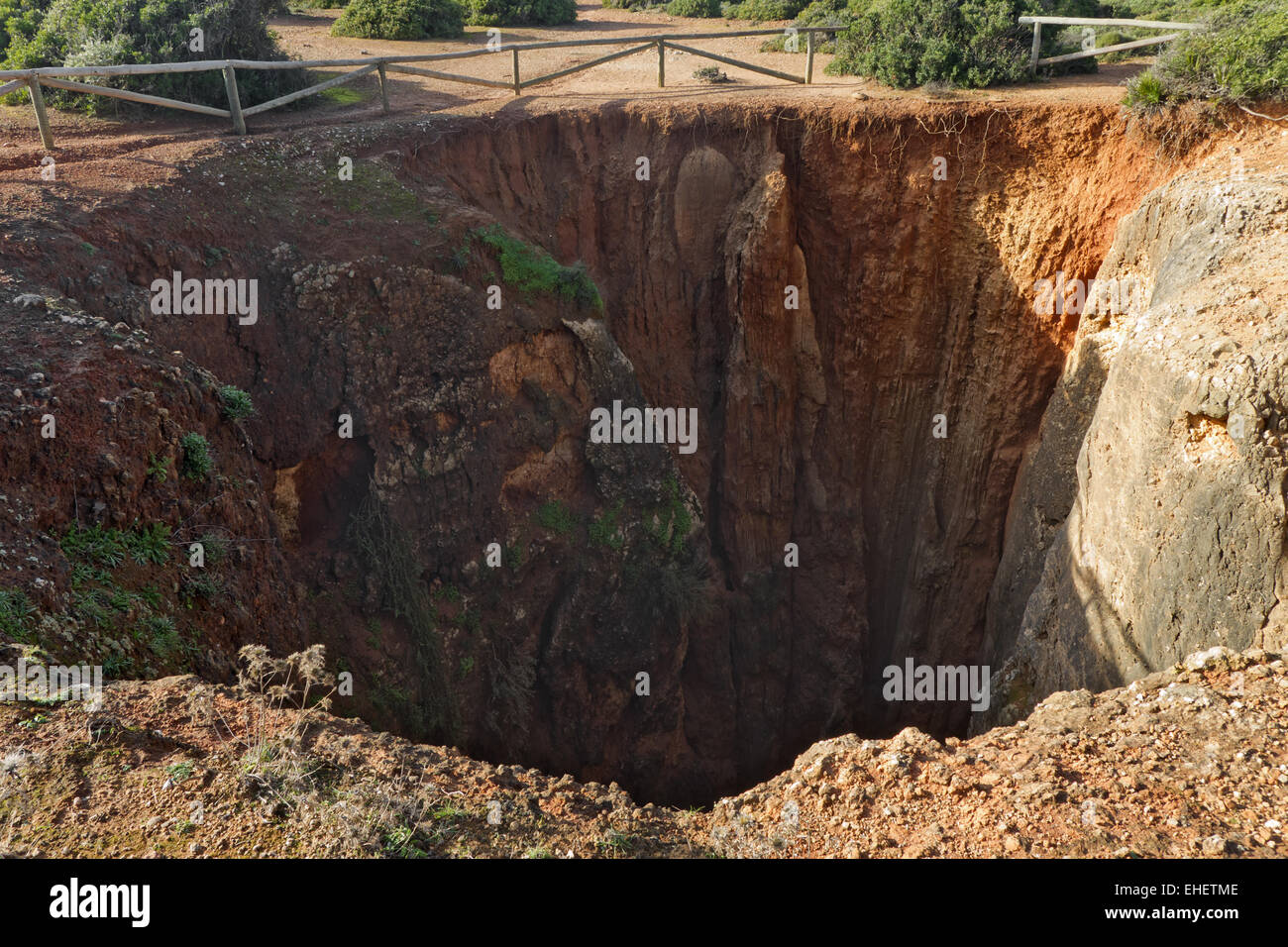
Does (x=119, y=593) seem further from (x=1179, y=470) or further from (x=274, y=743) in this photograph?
(x=1179, y=470)

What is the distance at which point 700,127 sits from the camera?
13266 millimetres

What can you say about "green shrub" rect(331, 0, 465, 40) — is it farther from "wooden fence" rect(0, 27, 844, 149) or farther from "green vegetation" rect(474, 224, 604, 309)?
"green vegetation" rect(474, 224, 604, 309)

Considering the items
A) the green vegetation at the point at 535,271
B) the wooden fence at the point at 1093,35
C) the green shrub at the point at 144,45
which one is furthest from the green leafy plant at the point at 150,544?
the wooden fence at the point at 1093,35

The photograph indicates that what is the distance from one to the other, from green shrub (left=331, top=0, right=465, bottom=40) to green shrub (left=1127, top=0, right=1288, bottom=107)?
492 inches

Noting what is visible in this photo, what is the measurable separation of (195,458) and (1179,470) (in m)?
8.45

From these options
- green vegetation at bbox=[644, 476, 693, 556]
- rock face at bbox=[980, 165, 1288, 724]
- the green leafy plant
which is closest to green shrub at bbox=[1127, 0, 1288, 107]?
rock face at bbox=[980, 165, 1288, 724]

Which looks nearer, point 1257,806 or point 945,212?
point 1257,806

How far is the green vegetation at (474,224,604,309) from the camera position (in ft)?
37.6

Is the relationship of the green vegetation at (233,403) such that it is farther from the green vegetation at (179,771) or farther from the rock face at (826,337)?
the rock face at (826,337)

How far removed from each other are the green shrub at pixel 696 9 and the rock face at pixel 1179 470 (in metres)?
13.0

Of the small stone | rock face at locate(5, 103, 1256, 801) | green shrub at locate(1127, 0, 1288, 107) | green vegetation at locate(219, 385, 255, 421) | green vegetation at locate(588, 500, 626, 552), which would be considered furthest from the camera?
green vegetation at locate(588, 500, 626, 552)

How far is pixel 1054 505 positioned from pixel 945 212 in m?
4.66

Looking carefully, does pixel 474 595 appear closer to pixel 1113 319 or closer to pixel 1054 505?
pixel 1054 505

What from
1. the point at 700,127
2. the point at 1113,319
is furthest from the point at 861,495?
the point at 700,127
